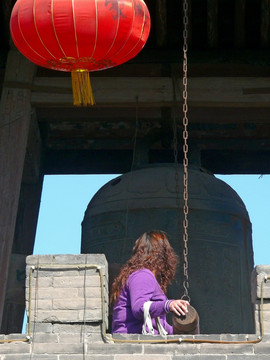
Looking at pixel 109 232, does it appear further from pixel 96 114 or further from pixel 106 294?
pixel 106 294

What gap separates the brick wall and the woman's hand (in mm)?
156

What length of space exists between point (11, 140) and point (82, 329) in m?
4.33

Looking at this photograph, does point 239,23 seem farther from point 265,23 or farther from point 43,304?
point 43,304

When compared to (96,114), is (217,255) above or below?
below

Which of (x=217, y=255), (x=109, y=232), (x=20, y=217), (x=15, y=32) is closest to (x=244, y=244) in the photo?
(x=217, y=255)

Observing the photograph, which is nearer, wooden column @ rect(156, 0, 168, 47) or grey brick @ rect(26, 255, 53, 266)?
grey brick @ rect(26, 255, 53, 266)

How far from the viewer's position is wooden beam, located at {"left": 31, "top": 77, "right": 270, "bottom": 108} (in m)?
10.8

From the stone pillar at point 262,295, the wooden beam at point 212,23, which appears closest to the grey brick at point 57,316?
the stone pillar at point 262,295

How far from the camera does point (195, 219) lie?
1018 centimetres

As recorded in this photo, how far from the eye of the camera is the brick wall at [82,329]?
623 centimetres

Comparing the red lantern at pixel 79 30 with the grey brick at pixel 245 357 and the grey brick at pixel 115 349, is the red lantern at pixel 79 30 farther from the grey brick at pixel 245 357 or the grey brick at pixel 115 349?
the grey brick at pixel 245 357

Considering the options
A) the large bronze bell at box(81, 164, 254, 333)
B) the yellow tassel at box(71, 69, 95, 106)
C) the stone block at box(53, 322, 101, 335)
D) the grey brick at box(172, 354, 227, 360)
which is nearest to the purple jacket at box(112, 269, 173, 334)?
the stone block at box(53, 322, 101, 335)

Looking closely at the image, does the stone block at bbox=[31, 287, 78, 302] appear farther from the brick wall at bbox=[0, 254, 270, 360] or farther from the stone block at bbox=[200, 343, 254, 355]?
the stone block at bbox=[200, 343, 254, 355]

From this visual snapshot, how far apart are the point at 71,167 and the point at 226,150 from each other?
1879 millimetres
